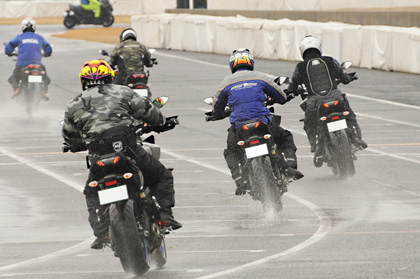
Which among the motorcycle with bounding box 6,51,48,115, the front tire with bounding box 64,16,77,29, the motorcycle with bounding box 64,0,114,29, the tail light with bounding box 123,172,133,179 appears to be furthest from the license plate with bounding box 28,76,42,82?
the front tire with bounding box 64,16,77,29

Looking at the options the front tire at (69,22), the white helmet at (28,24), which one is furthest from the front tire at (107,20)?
the white helmet at (28,24)

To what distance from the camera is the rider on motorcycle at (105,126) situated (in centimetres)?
940

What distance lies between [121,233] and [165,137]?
11532mm

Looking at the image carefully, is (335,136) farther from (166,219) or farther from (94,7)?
(94,7)

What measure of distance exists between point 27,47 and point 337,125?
36.0ft

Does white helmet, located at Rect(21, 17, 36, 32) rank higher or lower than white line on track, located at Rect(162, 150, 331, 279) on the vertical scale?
lower

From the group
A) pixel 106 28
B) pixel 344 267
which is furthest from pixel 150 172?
pixel 106 28

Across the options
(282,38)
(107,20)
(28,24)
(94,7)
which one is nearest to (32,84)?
(28,24)

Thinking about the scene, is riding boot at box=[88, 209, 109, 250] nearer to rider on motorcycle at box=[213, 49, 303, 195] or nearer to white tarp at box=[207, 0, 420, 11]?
rider on motorcycle at box=[213, 49, 303, 195]

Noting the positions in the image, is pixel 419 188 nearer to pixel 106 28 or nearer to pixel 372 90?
pixel 372 90

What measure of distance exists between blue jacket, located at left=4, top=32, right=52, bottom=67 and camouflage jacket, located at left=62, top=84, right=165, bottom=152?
48.9 feet

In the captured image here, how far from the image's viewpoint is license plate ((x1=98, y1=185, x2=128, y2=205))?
8945 millimetres

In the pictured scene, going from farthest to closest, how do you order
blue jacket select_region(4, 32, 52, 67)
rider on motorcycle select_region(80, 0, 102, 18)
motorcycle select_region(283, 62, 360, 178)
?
1. rider on motorcycle select_region(80, 0, 102, 18)
2. blue jacket select_region(4, 32, 52, 67)
3. motorcycle select_region(283, 62, 360, 178)

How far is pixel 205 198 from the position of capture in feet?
44.4
